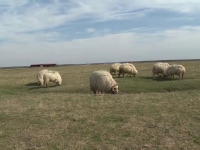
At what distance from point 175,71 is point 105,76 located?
12.5 meters

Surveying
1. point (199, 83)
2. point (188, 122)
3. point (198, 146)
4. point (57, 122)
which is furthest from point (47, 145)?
point (199, 83)

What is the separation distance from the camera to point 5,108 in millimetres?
11898

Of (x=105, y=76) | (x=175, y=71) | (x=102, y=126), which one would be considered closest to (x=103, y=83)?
(x=105, y=76)

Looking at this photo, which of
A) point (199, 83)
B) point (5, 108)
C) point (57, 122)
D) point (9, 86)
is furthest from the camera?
point (9, 86)

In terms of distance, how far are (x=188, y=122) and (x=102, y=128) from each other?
11.5 feet

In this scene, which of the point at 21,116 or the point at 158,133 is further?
the point at 21,116

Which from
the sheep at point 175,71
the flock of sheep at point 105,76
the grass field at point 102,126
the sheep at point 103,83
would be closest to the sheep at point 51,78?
the flock of sheep at point 105,76

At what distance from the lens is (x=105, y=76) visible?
1827 centimetres

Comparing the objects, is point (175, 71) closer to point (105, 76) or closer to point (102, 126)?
point (105, 76)

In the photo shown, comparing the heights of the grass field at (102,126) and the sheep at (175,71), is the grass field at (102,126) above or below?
below

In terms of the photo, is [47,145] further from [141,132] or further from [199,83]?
[199,83]

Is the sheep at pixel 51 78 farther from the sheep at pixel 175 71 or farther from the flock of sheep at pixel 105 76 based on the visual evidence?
the sheep at pixel 175 71

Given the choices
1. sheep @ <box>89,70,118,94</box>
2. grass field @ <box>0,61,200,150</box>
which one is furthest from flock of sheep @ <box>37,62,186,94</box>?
grass field @ <box>0,61,200,150</box>

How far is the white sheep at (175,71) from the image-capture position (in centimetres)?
2703
